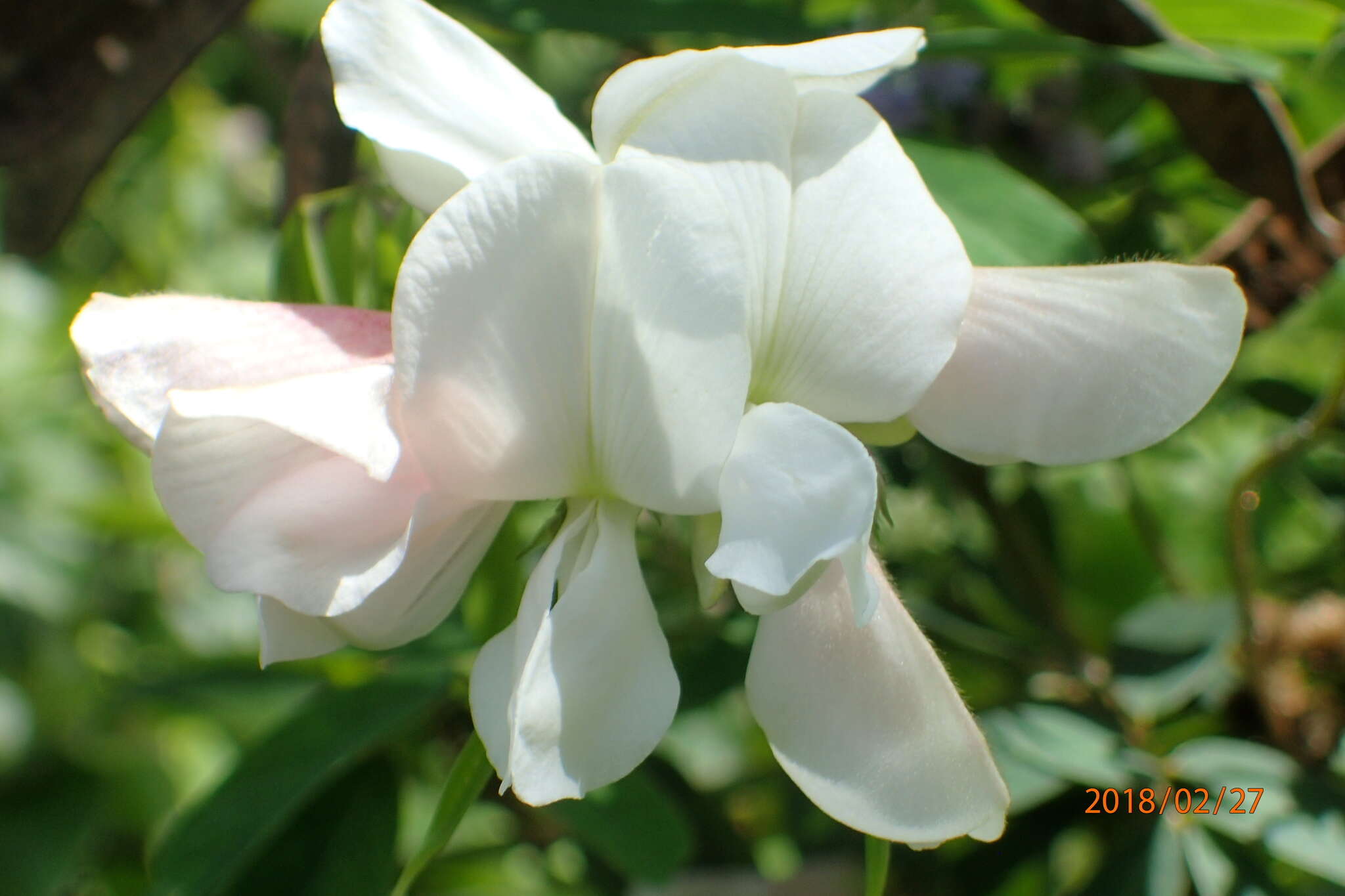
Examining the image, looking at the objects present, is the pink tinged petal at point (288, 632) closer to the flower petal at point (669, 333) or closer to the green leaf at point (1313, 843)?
the flower petal at point (669, 333)

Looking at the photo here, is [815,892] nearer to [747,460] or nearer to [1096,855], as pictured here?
[1096,855]

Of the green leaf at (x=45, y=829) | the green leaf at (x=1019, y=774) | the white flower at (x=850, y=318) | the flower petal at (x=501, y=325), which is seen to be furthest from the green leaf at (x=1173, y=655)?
the green leaf at (x=45, y=829)

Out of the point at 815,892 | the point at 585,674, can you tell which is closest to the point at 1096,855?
the point at 815,892

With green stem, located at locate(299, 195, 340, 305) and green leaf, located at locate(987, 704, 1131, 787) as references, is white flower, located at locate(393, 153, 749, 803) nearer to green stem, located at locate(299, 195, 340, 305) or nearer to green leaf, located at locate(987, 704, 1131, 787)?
green stem, located at locate(299, 195, 340, 305)

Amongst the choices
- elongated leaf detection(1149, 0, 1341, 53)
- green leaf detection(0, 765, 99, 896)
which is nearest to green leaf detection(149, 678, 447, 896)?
elongated leaf detection(1149, 0, 1341, 53)

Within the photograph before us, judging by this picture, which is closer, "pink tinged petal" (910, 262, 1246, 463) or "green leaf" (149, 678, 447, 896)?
"pink tinged petal" (910, 262, 1246, 463)

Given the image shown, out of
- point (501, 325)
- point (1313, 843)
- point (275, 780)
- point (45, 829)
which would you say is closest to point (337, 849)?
point (275, 780)

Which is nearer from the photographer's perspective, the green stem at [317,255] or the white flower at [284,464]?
the white flower at [284,464]
